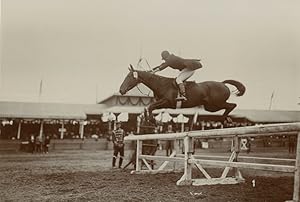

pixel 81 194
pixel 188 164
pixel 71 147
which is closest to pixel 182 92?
pixel 188 164

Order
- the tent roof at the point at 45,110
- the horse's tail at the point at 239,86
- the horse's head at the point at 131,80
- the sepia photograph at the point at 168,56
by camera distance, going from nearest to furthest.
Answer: the sepia photograph at the point at 168,56 < the horse's head at the point at 131,80 < the horse's tail at the point at 239,86 < the tent roof at the point at 45,110

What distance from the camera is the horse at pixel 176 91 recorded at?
5.66 m

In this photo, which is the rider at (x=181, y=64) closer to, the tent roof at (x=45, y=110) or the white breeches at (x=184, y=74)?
the white breeches at (x=184, y=74)

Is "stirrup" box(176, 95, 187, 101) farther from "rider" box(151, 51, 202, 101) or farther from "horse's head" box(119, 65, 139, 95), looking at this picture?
"horse's head" box(119, 65, 139, 95)

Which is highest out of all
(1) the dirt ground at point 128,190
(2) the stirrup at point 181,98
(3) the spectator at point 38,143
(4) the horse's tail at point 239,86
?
(4) the horse's tail at point 239,86

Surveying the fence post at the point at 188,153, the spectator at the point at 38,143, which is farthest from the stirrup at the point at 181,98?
the spectator at the point at 38,143

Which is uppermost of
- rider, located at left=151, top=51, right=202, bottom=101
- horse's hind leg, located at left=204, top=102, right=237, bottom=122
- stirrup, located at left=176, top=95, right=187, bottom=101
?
rider, located at left=151, top=51, right=202, bottom=101

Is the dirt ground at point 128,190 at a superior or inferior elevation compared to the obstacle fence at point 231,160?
inferior

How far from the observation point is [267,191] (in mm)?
4855

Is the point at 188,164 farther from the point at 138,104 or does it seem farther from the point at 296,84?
the point at 138,104

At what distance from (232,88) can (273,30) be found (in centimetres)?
110

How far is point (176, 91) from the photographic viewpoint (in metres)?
5.69

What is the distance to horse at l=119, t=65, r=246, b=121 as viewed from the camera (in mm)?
5664

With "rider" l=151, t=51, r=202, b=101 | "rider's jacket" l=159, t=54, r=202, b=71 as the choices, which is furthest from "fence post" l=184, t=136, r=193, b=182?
"rider's jacket" l=159, t=54, r=202, b=71
